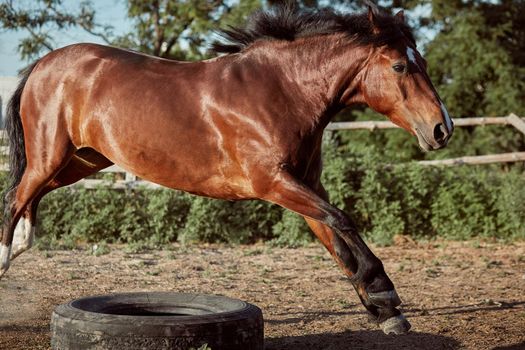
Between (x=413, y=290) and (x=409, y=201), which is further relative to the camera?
(x=409, y=201)

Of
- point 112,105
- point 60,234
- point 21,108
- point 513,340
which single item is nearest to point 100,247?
point 60,234

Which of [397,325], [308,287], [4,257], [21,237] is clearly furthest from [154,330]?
[308,287]

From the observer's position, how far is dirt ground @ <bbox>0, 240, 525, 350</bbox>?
4.87 meters

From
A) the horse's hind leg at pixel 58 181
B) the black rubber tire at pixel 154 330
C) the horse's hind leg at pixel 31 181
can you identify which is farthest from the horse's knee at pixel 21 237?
the black rubber tire at pixel 154 330

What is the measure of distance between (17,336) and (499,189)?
7.71 m

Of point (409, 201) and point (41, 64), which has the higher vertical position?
point (41, 64)

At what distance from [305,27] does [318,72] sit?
32 centimetres

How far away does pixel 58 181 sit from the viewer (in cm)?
516

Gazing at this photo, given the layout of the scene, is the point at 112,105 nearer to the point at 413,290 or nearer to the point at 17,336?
the point at 17,336

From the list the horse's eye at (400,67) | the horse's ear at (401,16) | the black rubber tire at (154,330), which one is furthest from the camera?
the horse's ear at (401,16)

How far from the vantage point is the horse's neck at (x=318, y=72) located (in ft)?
13.8

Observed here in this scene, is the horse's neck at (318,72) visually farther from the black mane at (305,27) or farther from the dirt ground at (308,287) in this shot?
the dirt ground at (308,287)

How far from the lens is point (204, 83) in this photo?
14.3 ft

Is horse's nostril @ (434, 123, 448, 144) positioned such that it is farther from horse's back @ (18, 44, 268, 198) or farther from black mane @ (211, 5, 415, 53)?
horse's back @ (18, 44, 268, 198)
